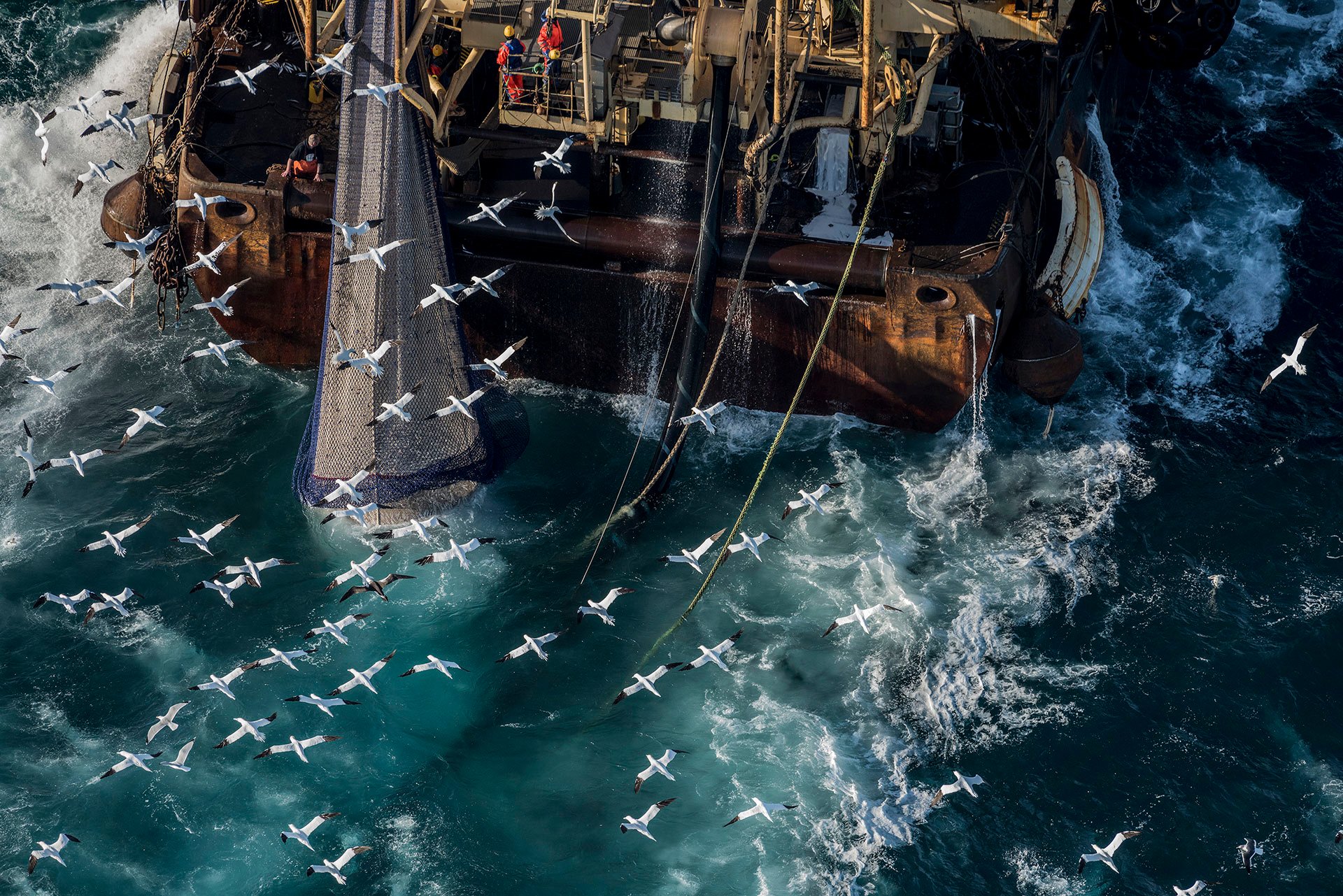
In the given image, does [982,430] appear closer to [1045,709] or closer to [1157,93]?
[1045,709]

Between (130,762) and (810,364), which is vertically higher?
(810,364)

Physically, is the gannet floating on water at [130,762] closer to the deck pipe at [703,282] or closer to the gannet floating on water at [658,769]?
the gannet floating on water at [658,769]

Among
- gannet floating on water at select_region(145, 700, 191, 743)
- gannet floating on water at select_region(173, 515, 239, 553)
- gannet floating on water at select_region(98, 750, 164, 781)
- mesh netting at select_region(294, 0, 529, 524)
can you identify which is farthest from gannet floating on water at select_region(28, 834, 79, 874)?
mesh netting at select_region(294, 0, 529, 524)

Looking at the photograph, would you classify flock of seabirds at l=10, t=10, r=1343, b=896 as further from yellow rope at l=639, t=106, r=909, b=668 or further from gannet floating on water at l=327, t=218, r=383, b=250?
yellow rope at l=639, t=106, r=909, b=668

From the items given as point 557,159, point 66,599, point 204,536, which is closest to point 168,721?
point 66,599

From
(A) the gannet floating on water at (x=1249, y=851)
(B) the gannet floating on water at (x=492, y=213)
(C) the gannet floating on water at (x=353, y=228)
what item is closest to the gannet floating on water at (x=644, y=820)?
(A) the gannet floating on water at (x=1249, y=851)

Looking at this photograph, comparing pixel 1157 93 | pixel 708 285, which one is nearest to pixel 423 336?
pixel 708 285

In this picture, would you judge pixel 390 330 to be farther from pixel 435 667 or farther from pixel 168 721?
pixel 168 721
